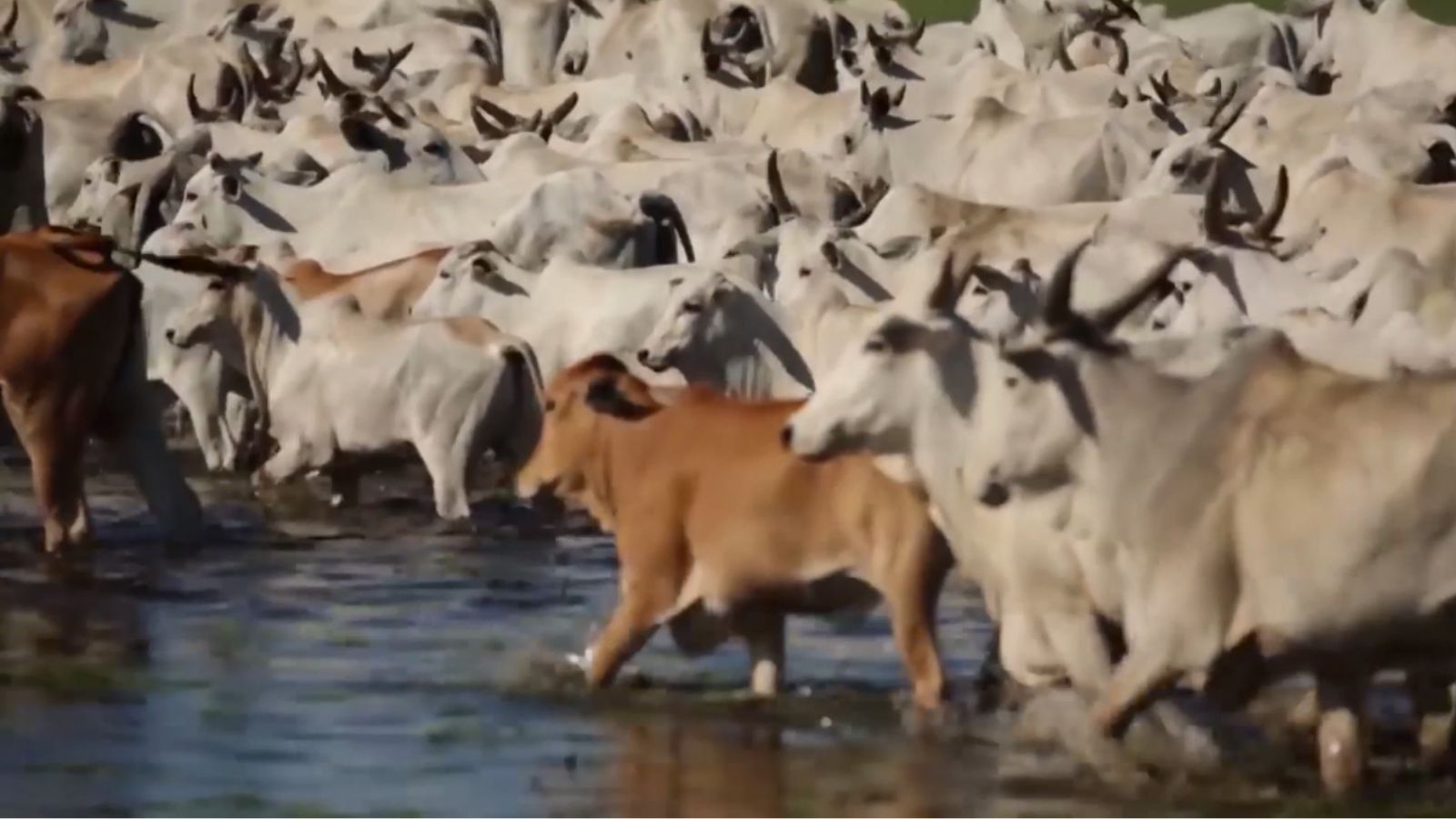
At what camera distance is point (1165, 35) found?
1244 inches

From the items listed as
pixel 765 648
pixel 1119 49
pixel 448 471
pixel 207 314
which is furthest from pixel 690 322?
pixel 1119 49

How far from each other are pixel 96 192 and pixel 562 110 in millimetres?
5182

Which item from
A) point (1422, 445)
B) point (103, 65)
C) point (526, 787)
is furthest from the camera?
point (103, 65)

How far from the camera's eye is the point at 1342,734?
923cm

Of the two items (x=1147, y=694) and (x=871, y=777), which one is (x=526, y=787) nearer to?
(x=871, y=777)

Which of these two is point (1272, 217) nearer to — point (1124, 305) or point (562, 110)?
point (1124, 305)

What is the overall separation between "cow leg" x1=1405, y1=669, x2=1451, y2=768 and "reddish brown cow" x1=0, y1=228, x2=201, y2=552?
535 centimetres

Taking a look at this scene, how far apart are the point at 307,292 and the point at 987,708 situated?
6205 mm

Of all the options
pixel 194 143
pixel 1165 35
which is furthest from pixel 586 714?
pixel 1165 35

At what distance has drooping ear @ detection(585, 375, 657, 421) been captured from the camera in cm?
1098

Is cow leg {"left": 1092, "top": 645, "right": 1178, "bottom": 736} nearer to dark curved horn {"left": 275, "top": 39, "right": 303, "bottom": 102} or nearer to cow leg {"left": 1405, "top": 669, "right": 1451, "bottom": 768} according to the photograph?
cow leg {"left": 1405, "top": 669, "right": 1451, "bottom": 768}

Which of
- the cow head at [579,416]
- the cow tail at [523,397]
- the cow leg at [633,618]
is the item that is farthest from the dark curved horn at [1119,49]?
the cow leg at [633,618]

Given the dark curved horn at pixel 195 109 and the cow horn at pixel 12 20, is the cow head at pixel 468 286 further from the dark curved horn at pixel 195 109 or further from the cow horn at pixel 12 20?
the cow horn at pixel 12 20

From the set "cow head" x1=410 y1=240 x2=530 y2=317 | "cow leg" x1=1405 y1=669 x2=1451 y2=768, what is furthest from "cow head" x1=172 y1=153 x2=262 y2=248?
"cow leg" x1=1405 y1=669 x2=1451 y2=768
